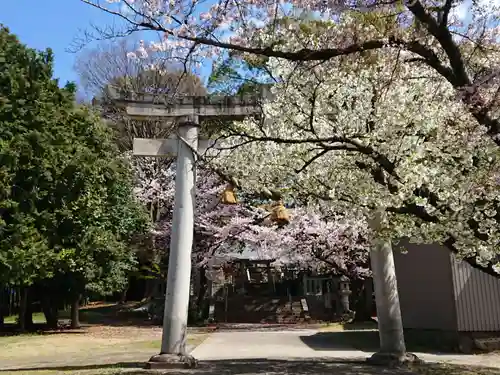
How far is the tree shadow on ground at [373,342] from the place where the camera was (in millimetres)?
12133

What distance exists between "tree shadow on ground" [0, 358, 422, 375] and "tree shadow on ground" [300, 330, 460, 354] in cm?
291

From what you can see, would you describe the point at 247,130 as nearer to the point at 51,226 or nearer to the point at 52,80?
the point at 51,226

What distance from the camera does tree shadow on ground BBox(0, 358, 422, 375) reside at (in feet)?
28.7

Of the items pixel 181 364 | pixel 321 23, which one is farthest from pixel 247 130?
pixel 181 364

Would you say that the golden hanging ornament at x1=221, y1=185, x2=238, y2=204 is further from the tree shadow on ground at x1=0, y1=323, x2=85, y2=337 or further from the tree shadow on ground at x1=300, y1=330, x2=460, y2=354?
the tree shadow on ground at x1=0, y1=323, x2=85, y2=337

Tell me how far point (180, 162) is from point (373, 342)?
25.7ft

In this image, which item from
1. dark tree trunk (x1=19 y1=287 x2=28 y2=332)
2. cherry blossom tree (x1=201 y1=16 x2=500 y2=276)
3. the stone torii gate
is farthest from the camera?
dark tree trunk (x1=19 y1=287 x2=28 y2=332)

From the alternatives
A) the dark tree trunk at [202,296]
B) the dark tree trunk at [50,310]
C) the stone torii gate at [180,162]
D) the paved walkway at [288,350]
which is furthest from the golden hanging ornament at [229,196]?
the dark tree trunk at [202,296]

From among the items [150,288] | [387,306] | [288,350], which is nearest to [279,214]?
[387,306]

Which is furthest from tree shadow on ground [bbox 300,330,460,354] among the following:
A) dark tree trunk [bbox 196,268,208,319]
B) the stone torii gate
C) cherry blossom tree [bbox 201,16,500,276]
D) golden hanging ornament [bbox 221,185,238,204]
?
dark tree trunk [bbox 196,268,208,319]

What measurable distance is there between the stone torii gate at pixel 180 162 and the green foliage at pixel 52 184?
7558mm

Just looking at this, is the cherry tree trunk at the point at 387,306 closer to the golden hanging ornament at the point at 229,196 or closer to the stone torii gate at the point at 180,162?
the golden hanging ornament at the point at 229,196

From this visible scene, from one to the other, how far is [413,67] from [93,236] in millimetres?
13810

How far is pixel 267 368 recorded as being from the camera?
927cm
